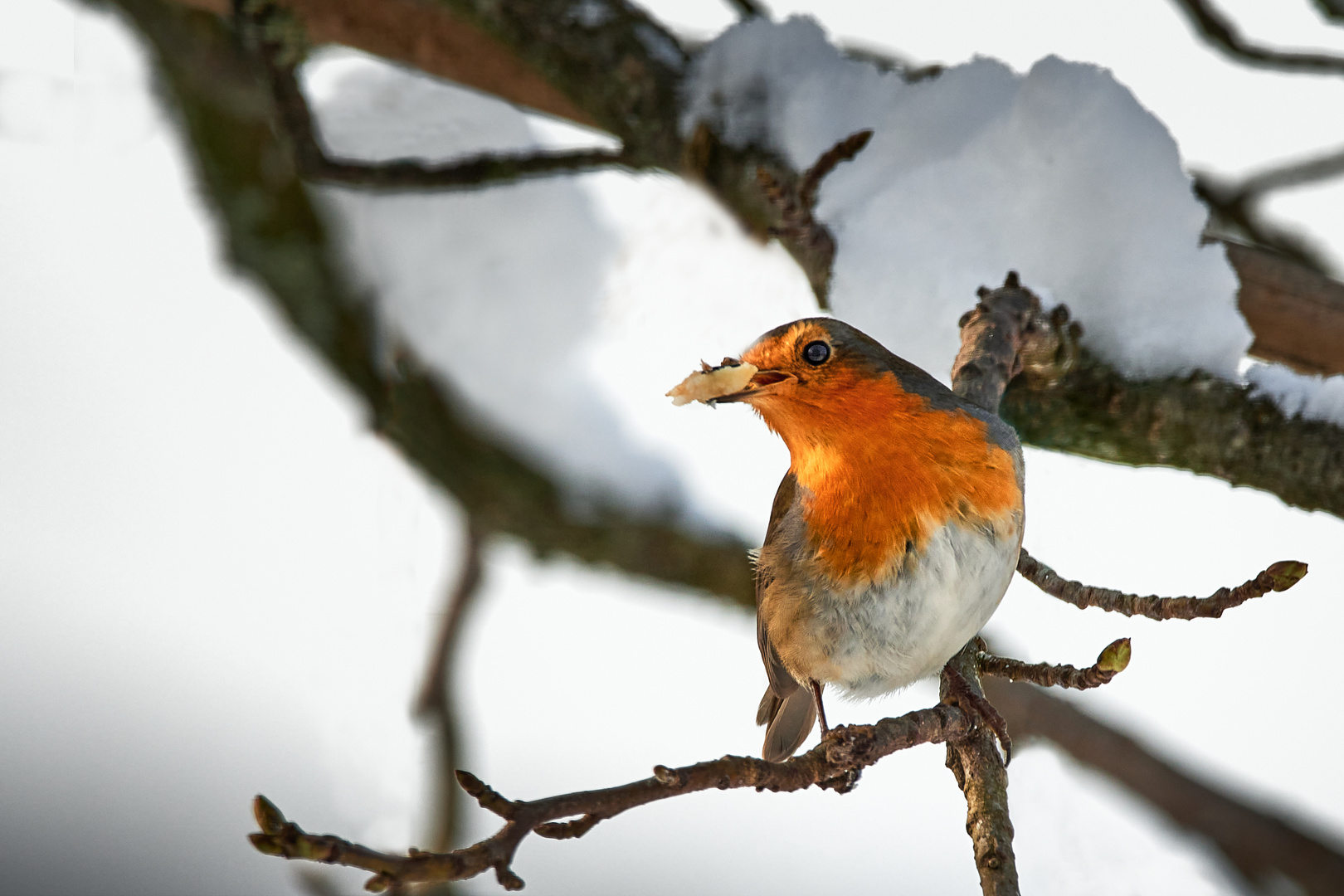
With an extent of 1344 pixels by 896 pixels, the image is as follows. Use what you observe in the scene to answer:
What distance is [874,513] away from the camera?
1608 mm

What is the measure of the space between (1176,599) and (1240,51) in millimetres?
1713

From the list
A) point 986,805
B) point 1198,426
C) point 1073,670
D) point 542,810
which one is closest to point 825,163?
point 1198,426

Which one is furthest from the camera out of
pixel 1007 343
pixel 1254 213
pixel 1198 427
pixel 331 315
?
pixel 331 315

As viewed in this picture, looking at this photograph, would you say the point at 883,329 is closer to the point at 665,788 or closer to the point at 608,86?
the point at 608,86

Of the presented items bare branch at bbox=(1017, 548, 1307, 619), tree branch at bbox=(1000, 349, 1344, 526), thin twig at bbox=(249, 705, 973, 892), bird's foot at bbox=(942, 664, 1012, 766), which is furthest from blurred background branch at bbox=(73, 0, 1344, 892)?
thin twig at bbox=(249, 705, 973, 892)

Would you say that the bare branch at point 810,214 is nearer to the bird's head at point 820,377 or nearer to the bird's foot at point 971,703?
the bird's head at point 820,377

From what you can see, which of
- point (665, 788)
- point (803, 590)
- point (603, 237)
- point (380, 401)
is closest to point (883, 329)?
point (803, 590)

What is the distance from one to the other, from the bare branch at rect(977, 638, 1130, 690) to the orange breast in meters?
0.22

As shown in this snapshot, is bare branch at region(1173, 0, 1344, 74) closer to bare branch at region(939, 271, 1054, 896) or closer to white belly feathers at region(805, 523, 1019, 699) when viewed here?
bare branch at region(939, 271, 1054, 896)

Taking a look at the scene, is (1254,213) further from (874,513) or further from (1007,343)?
(874,513)

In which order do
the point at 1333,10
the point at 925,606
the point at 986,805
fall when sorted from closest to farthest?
1. the point at 986,805
2. the point at 925,606
3. the point at 1333,10

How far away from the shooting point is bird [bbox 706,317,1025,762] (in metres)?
1.56

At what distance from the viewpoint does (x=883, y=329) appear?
6.79ft

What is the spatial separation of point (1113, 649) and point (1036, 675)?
0.15 meters
